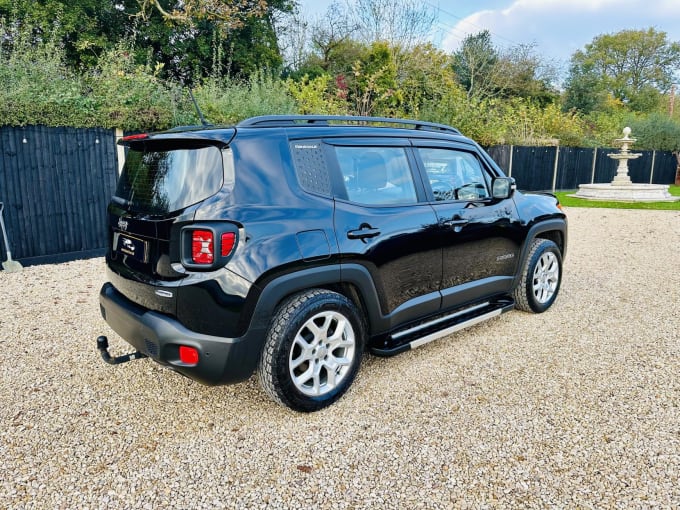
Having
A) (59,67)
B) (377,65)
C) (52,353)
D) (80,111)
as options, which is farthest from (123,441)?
(377,65)

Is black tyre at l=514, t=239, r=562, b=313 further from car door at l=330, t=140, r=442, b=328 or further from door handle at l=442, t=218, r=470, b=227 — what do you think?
car door at l=330, t=140, r=442, b=328

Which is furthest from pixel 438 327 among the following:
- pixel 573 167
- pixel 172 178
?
pixel 573 167

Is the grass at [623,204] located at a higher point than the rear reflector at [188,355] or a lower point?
lower

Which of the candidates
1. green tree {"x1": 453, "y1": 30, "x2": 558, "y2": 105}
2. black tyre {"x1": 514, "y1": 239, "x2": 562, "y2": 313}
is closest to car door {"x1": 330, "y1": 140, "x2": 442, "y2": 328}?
black tyre {"x1": 514, "y1": 239, "x2": 562, "y2": 313}

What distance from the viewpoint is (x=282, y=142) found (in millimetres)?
2783

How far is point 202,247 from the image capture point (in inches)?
97.6

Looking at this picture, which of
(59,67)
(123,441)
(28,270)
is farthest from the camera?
(59,67)

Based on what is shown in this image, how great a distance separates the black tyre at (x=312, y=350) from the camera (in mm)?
2670

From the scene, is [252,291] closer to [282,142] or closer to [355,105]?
[282,142]

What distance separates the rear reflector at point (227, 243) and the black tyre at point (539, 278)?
291 centimetres

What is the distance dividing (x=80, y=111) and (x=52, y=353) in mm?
4508

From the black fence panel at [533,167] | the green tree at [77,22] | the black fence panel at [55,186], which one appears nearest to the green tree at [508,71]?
the black fence panel at [533,167]

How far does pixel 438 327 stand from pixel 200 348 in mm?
1740

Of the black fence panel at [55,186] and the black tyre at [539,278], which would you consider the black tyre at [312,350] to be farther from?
the black fence panel at [55,186]
